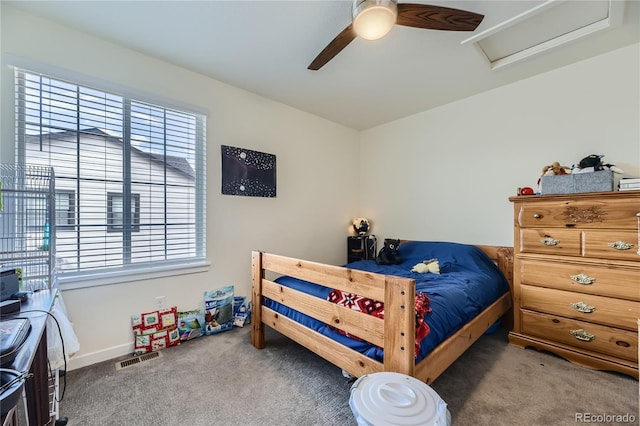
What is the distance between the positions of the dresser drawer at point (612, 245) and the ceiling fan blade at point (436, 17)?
1.71m

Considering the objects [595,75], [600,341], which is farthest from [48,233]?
[595,75]

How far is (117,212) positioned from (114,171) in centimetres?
33

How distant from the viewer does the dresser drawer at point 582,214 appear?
175 centimetres

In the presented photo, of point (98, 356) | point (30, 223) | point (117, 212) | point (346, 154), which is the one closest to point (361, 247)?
point (346, 154)

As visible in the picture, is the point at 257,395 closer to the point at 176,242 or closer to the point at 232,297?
the point at 232,297

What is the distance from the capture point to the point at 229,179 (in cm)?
265

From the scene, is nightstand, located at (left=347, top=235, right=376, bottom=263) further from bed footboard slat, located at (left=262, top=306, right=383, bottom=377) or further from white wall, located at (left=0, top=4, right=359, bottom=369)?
bed footboard slat, located at (left=262, top=306, right=383, bottom=377)

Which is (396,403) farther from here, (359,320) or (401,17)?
(401,17)

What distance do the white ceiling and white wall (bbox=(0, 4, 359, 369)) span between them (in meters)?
0.13

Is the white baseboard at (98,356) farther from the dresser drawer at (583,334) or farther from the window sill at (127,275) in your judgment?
the dresser drawer at (583,334)

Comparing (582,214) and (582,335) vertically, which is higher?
(582,214)

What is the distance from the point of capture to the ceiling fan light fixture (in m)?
1.32

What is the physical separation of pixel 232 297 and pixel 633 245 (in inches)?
126

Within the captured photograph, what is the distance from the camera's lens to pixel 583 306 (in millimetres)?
1897
